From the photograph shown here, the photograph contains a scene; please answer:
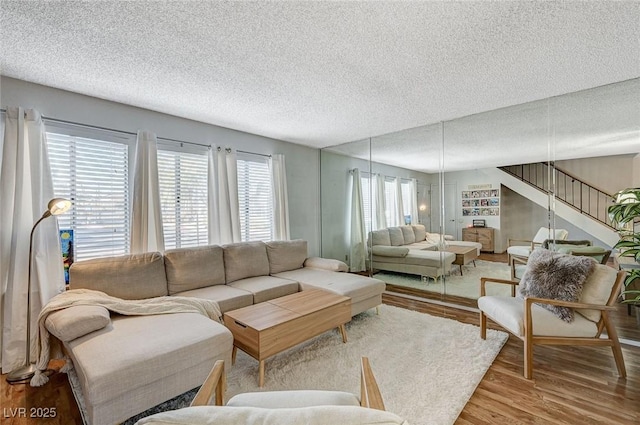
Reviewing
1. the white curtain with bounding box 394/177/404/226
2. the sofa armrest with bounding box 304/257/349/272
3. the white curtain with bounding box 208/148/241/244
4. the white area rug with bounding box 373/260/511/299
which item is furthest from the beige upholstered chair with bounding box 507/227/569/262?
the white curtain with bounding box 208/148/241/244

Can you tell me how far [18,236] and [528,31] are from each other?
426cm

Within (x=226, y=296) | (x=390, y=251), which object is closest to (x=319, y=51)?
(x=226, y=296)

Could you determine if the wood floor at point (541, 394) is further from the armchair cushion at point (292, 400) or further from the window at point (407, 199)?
the window at point (407, 199)

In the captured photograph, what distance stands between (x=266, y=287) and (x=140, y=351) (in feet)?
5.07

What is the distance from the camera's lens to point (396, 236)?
4.76 m

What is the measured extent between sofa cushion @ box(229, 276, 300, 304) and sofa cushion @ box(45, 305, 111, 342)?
1338mm

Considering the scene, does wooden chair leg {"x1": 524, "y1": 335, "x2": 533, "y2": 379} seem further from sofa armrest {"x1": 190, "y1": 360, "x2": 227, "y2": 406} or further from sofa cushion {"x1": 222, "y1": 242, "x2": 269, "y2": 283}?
sofa cushion {"x1": 222, "y1": 242, "x2": 269, "y2": 283}

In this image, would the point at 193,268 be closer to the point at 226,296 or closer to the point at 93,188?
the point at 226,296

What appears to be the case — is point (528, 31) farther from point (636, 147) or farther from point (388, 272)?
point (388, 272)

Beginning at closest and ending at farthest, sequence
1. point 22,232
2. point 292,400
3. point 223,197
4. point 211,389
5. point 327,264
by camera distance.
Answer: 1. point 211,389
2. point 292,400
3. point 22,232
4. point 223,197
5. point 327,264

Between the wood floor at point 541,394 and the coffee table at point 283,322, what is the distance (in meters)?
1.11

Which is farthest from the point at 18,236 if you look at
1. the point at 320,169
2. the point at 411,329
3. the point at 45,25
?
the point at 320,169

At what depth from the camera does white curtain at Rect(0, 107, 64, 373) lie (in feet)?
7.65

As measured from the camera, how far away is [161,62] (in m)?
2.20
